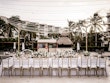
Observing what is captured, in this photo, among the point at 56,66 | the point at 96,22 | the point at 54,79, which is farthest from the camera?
the point at 96,22

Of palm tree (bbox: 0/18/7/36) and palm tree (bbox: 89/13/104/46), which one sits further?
palm tree (bbox: 89/13/104/46)

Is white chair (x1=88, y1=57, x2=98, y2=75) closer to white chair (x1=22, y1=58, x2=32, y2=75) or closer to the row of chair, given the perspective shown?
the row of chair

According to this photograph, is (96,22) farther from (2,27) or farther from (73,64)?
(73,64)

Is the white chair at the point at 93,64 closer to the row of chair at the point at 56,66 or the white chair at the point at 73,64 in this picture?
the row of chair at the point at 56,66

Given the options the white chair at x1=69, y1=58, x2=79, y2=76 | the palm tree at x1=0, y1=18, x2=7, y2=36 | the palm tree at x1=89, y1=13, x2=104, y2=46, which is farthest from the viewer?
the palm tree at x1=89, y1=13, x2=104, y2=46

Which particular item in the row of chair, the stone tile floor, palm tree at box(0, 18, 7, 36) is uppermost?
palm tree at box(0, 18, 7, 36)

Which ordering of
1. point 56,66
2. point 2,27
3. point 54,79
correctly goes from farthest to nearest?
point 2,27, point 56,66, point 54,79

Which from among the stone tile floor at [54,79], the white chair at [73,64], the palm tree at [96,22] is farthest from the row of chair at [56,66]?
the palm tree at [96,22]

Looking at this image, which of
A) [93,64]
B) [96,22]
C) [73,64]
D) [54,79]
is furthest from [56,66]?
[96,22]

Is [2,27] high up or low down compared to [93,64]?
up

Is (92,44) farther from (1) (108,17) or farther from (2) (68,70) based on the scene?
(2) (68,70)

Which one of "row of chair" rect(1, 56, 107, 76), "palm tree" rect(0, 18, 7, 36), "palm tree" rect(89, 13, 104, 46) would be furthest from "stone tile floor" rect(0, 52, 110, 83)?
"palm tree" rect(89, 13, 104, 46)

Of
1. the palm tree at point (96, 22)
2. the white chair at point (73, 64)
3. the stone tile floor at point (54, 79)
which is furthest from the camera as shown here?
Result: the palm tree at point (96, 22)

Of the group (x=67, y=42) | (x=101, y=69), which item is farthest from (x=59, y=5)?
(x=101, y=69)
